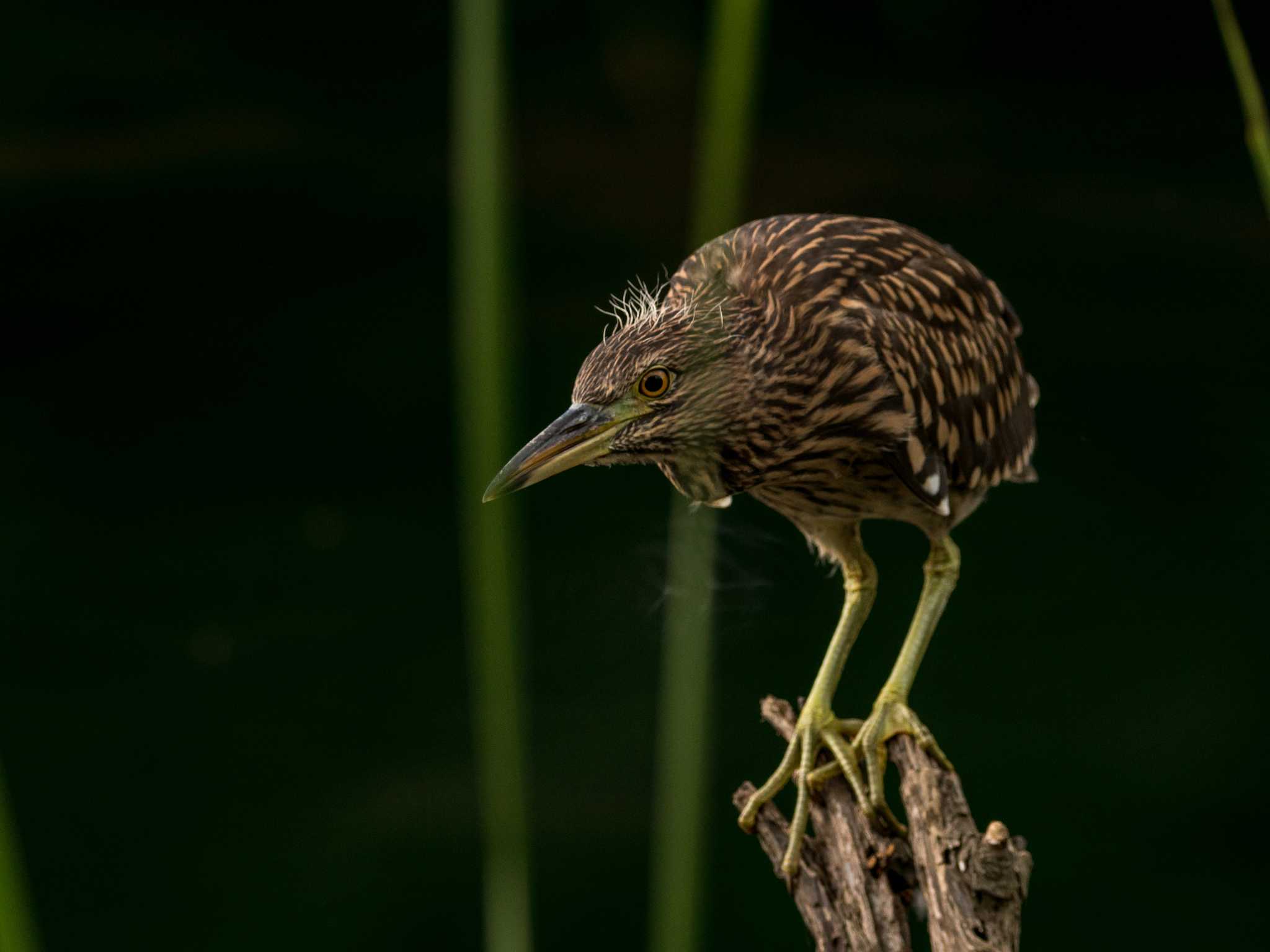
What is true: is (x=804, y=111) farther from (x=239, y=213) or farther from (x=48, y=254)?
(x=48, y=254)

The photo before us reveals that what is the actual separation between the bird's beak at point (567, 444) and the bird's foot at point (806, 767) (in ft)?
1.65

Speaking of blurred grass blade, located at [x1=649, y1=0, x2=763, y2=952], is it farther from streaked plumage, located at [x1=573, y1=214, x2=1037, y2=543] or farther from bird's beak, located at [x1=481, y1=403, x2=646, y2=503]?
streaked plumage, located at [x1=573, y1=214, x2=1037, y2=543]

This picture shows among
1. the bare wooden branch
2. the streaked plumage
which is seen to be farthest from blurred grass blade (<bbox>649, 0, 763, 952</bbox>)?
the bare wooden branch

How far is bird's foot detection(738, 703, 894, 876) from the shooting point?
1372 mm

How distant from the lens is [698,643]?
0.38 metres

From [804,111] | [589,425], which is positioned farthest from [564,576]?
[589,425]

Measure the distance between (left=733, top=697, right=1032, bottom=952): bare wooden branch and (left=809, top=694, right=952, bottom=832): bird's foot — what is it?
1 cm

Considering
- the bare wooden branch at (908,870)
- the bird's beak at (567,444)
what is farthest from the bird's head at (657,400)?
the bare wooden branch at (908,870)

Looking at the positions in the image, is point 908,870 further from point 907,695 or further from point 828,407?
point 828,407

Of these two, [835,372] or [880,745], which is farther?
[880,745]

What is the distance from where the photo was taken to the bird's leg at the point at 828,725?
1.39 metres

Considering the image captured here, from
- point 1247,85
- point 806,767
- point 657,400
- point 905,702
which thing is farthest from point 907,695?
point 1247,85

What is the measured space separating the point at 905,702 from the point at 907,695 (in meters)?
0.01

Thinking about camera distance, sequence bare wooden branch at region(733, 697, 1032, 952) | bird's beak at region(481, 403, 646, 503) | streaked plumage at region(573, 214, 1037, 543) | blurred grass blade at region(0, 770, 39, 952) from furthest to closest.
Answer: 1. bare wooden branch at region(733, 697, 1032, 952)
2. streaked plumage at region(573, 214, 1037, 543)
3. bird's beak at region(481, 403, 646, 503)
4. blurred grass blade at region(0, 770, 39, 952)
